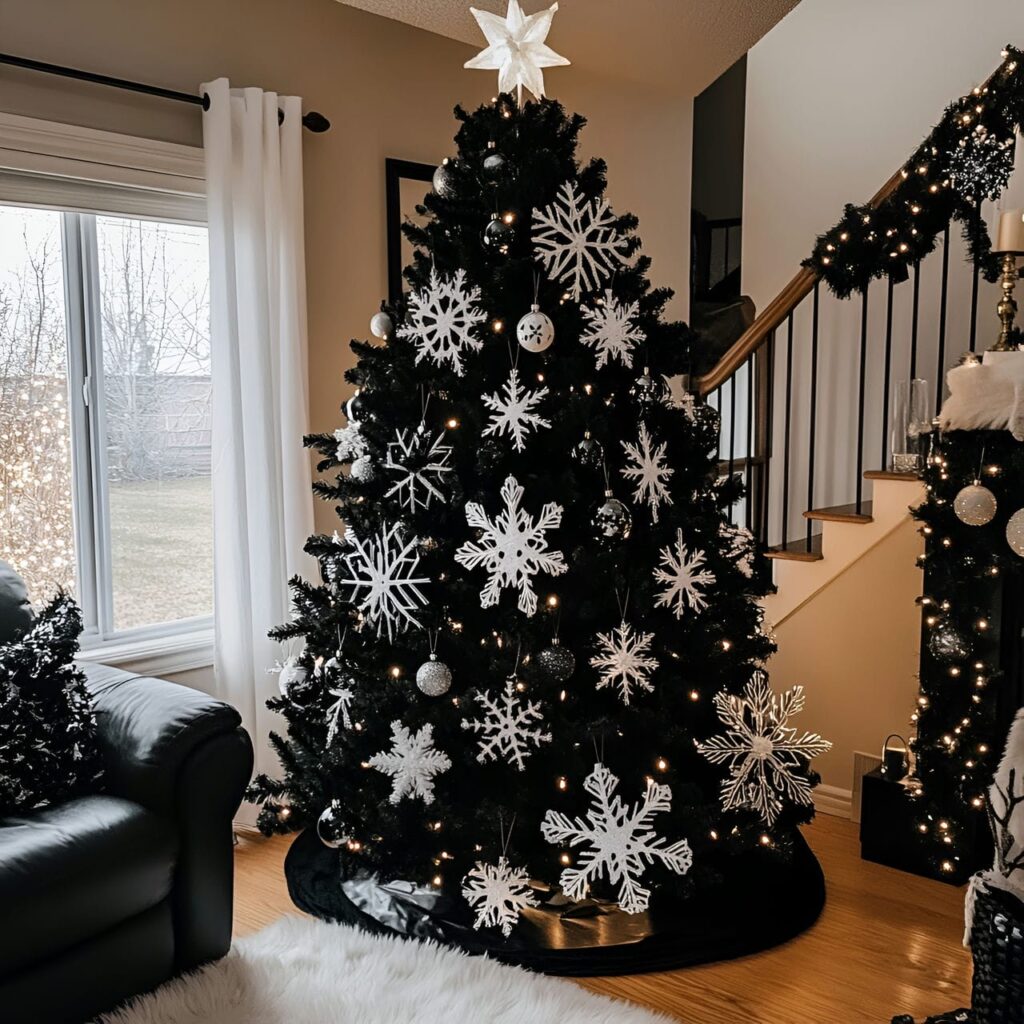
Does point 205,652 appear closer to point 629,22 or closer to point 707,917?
point 707,917

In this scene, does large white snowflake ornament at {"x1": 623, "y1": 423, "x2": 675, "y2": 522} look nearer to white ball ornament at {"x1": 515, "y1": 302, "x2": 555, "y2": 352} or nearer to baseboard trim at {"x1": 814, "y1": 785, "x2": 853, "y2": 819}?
white ball ornament at {"x1": 515, "y1": 302, "x2": 555, "y2": 352}

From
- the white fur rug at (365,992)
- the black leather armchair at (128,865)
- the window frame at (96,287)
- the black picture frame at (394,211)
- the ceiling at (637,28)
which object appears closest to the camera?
the black leather armchair at (128,865)

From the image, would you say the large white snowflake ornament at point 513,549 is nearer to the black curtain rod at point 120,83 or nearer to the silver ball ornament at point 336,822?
the silver ball ornament at point 336,822

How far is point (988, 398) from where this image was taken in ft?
8.50

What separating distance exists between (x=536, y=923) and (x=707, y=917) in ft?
1.49

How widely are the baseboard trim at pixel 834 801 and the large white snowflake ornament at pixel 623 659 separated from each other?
52.4 inches

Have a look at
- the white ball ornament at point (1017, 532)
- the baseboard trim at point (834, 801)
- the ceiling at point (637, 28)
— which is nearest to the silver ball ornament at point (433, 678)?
the white ball ornament at point (1017, 532)

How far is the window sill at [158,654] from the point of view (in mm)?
3115

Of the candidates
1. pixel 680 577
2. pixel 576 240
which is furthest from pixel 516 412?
pixel 680 577

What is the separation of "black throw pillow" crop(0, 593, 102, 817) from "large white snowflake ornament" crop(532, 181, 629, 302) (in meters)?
1.46

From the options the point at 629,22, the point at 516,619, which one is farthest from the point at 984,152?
the point at 516,619

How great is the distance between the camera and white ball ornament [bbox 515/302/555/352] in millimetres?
2330

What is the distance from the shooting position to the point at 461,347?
8.05 ft

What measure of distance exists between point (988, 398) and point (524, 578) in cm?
130
